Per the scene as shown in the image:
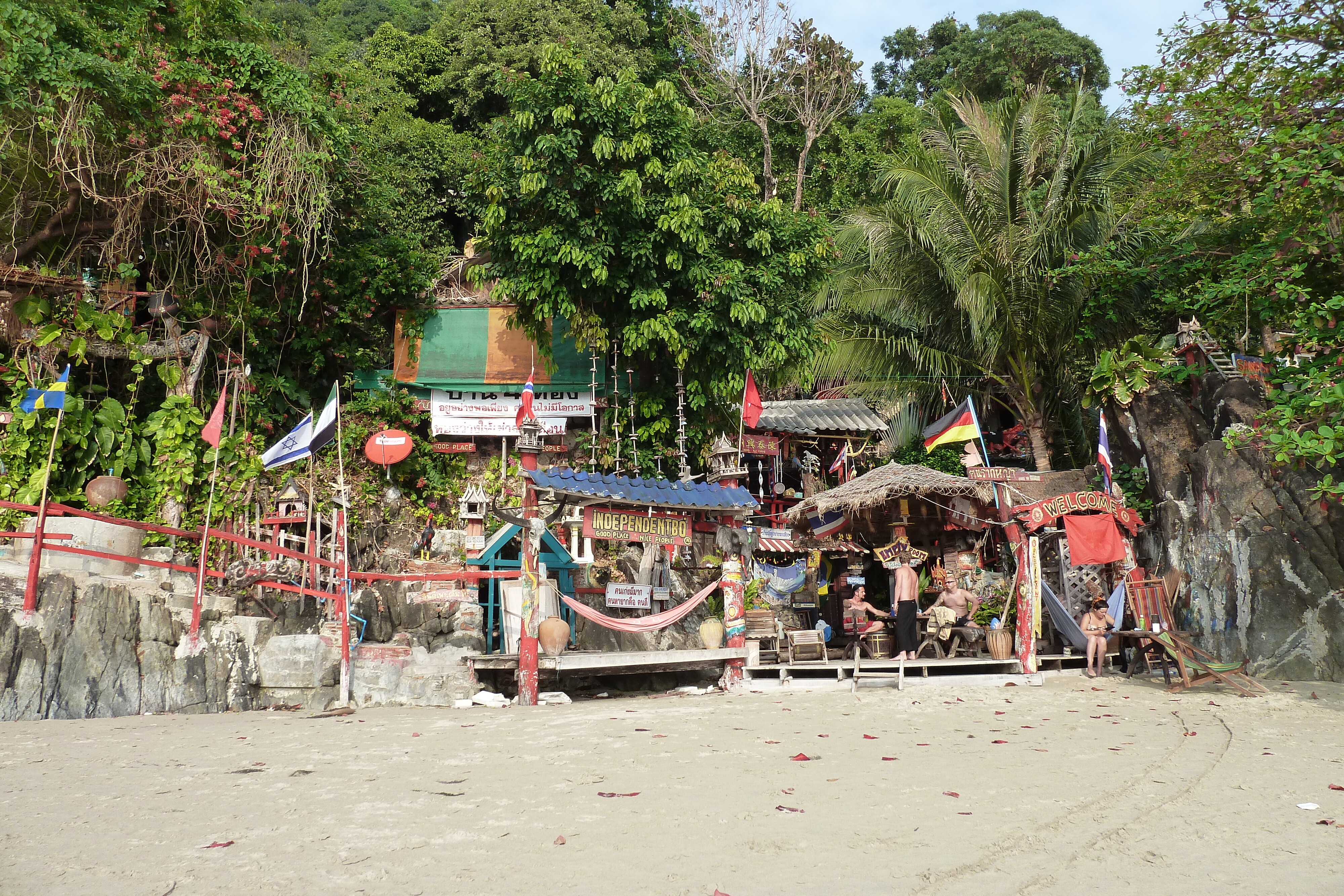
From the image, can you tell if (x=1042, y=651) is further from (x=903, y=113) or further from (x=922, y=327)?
(x=903, y=113)

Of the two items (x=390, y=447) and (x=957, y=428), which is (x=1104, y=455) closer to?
(x=957, y=428)

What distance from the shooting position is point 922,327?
1794 cm

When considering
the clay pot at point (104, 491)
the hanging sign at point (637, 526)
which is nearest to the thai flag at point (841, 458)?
the hanging sign at point (637, 526)

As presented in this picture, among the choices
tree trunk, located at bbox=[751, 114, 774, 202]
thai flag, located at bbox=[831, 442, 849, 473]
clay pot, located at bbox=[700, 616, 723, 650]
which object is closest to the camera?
clay pot, located at bbox=[700, 616, 723, 650]

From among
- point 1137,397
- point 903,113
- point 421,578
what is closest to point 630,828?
point 421,578

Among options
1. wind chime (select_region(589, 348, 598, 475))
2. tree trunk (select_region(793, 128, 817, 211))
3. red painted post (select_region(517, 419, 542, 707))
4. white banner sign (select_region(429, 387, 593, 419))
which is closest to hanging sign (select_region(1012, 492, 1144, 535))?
red painted post (select_region(517, 419, 542, 707))

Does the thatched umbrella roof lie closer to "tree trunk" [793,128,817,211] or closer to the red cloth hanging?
the red cloth hanging

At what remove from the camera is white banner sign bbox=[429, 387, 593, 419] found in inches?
674

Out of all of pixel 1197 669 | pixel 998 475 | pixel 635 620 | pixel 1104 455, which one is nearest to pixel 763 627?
pixel 635 620

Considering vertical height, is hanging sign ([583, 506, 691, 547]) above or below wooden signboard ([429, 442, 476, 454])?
below

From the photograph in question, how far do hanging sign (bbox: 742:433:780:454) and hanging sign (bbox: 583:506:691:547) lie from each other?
643 cm

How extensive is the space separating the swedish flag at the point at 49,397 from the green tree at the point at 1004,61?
21585 millimetres

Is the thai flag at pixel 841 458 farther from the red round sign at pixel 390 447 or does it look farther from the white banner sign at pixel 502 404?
the red round sign at pixel 390 447

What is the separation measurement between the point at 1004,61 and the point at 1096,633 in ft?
65.2
